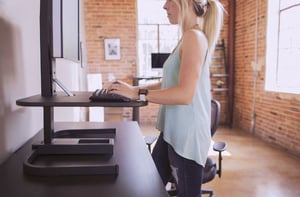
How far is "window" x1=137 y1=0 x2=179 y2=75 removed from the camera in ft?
22.1

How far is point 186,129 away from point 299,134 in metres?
3.47

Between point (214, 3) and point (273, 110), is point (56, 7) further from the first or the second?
point (273, 110)

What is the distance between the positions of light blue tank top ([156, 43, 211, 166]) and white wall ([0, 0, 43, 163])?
65cm

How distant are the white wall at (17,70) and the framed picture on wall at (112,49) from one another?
16.4 ft

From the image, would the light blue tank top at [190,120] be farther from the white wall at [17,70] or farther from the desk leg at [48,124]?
the white wall at [17,70]

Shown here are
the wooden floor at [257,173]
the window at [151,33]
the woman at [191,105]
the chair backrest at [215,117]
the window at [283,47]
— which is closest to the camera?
the woman at [191,105]

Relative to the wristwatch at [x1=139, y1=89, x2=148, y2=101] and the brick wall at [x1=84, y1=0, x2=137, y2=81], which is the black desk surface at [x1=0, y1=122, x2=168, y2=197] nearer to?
the wristwatch at [x1=139, y1=89, x2=148, y2=101]

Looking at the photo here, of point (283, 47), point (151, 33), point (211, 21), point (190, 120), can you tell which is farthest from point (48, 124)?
point (151, 33)

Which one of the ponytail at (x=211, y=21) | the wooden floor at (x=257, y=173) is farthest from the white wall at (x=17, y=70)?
the wooden floor at (x=257, y=173)

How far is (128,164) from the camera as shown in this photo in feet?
3.59

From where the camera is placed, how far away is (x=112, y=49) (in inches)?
261

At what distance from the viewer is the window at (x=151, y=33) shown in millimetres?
6750

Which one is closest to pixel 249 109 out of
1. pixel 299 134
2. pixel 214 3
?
pixel 299 134

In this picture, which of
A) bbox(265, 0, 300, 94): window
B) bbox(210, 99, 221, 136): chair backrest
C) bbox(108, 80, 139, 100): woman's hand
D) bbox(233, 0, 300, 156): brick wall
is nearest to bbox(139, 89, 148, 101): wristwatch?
bbox(108, 80, 139, 100): woman's hand
